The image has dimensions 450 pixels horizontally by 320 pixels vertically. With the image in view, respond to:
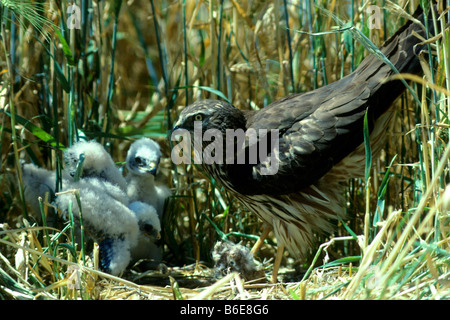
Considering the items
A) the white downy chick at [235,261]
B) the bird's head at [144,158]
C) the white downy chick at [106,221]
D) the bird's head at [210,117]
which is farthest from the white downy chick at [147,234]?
the bird's head at [210,117]

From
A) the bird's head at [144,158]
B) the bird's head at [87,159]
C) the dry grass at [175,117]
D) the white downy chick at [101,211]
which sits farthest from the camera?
the bird's head at [144,158]

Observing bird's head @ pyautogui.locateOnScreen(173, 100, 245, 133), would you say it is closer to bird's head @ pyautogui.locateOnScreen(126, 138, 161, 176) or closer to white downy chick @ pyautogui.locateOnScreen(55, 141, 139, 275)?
bird's head @ pyautogui.locateOnScreen(126, 138, 161, 176)

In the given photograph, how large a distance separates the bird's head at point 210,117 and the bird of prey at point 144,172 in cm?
36

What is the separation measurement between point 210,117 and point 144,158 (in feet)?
1.79

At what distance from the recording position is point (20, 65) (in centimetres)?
313

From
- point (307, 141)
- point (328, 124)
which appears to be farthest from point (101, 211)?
point (328, 124)

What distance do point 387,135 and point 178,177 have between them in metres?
1.24

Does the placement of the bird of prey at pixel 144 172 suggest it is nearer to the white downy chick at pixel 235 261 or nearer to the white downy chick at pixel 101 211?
the white downy chick at pixel 101 211

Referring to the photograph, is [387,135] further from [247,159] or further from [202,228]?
[202,228]

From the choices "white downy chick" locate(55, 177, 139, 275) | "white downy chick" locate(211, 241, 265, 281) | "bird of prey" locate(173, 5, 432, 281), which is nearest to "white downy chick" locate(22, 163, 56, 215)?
"white downy chick" locate(55, 177, 139, 275)

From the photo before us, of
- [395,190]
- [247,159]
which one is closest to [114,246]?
[247,159]

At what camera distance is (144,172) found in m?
3.00

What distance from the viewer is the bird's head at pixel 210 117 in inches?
105

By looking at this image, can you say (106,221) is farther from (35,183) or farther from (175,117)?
(175,117)
